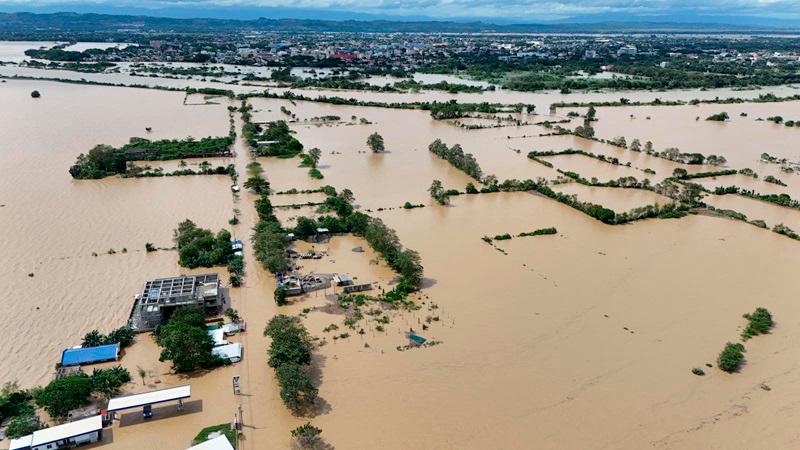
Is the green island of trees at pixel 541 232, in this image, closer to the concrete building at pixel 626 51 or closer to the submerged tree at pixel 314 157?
the submerged tree at pixel 314 157

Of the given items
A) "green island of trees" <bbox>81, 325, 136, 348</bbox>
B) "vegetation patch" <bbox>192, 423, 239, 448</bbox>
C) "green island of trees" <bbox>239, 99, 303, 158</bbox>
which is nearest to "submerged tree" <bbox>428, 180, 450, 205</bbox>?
"green island of trees" <bbox>239, 99, 303, 158</bbox>

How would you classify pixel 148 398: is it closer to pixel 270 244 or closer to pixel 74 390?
pixel 74 390

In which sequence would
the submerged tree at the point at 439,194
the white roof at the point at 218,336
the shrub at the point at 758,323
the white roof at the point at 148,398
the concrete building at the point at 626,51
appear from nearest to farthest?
the white roof at the point at 148,398 < the white roof at the point at 218,336 < the shrub at the point at 758,323 < the submerged tree at the point at 439,194 < the concrete building at the point at 626,51

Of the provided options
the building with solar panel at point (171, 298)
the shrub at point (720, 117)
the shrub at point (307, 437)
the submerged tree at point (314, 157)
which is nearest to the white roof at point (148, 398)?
the shrub at point (307, 437)

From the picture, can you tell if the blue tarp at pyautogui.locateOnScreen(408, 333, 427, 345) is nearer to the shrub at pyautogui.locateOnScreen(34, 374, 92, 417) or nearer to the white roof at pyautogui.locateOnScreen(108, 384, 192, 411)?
the white roof at pyautogui.locateOnScreen(108, 384, 192, 411)

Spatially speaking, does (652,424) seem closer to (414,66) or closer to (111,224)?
(111,224)

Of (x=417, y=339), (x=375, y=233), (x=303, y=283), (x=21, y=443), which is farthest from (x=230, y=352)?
(x=375, y=233)
